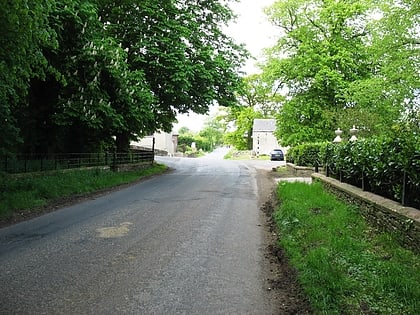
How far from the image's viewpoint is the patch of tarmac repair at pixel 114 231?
24.3ft

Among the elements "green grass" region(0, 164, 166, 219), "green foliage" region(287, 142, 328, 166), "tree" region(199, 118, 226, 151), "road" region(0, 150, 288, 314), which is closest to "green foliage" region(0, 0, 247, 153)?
"green grass" region(0, 164, 166, 219)

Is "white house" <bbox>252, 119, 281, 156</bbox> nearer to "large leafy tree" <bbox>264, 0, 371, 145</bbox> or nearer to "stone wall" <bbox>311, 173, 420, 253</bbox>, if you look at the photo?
"large leafy tree" <bbox>264, 0, 371, 145</bbox>

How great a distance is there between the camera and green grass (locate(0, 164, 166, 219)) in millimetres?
10055

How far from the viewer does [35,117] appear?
15578mm

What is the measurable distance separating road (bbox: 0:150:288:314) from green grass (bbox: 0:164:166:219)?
36.4 inches

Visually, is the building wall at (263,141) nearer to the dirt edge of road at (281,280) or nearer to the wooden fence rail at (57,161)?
the wooden fence rail at (57,161)

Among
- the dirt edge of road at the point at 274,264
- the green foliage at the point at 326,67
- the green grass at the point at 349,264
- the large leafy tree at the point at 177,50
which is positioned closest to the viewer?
the green grass at the point at 349,264

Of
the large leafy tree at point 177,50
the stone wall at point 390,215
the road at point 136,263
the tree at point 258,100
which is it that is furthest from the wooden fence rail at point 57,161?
the tree at point 258,100

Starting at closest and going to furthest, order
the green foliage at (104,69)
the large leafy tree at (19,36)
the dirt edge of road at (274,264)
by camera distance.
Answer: the dirt edge of road at (274,264), the large leafy tree at (19,36), the green foliage at (104,69)

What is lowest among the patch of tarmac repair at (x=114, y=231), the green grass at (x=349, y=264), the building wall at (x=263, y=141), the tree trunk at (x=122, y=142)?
the patch of tarmac repair at (x=114, y=231)

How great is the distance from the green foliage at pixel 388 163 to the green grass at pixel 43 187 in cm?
835

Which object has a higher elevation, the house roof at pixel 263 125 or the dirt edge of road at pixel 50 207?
the house roof at pixel 263 125

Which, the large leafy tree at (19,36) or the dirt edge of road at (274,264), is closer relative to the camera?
the dirt edge of road at (274,264)

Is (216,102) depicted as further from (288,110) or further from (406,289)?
(406,289)
